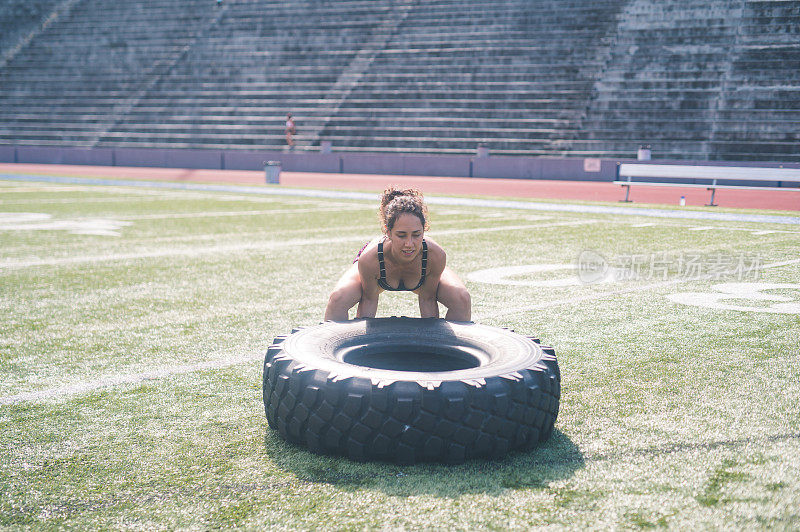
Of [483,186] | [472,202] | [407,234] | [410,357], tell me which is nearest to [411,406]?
[410,357]

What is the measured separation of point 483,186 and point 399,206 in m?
18.6

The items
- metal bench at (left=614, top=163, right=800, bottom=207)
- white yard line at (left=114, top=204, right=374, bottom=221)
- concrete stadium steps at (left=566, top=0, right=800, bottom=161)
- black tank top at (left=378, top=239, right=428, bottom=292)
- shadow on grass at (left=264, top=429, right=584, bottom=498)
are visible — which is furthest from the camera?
concrete stadium steps at (left=566, top=0, right=800, bottom=161)

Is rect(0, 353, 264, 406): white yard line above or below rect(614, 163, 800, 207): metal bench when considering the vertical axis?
below

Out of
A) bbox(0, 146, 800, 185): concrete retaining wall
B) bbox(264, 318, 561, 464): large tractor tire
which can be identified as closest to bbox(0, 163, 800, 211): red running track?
bbox(0, 146, 800, 185): concrete retaining wall

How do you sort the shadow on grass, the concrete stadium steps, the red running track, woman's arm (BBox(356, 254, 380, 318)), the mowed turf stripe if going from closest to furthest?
the shadow on grass < woman's arm (BBox(356, 254, 380, 318)) < the mowed turf stripe < the red running track < the concrete stadium steps

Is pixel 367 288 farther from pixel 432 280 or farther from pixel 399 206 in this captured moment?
pixel 399 206

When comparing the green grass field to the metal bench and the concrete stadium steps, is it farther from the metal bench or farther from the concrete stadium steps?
the concrete stadium steps

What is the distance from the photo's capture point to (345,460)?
2.89m

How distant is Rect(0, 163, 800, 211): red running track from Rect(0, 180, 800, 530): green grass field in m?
8.13

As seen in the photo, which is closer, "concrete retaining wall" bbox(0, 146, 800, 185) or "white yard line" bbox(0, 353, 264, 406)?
"white yard line" bbox(0, 353, 264, 406)

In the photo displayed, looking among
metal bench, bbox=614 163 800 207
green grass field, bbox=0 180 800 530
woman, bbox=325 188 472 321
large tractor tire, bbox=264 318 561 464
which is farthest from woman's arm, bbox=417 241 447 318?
metal bench, bbox=614 163 800 207

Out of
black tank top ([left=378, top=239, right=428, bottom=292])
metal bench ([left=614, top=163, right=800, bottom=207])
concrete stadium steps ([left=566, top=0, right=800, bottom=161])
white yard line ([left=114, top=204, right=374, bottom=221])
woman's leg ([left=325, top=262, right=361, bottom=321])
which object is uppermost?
concrete stadium steps ([left=566, top=0, right=800, bottom=161])

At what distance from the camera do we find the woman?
12.3ft

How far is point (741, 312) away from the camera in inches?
221
